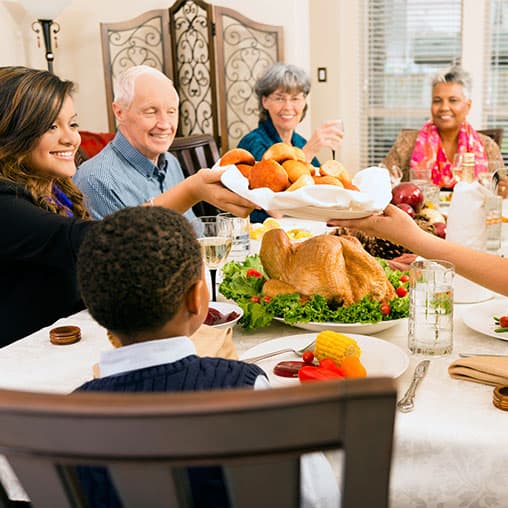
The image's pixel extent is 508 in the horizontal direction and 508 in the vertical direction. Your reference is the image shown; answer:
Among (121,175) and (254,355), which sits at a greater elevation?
(121,175)

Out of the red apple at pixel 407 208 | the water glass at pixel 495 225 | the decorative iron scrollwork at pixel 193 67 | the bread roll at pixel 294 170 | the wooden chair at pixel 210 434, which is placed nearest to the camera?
the wooden chair at pixel 210 434

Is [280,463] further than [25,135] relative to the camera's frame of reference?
No

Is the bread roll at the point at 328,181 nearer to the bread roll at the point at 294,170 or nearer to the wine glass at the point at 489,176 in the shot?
the bread roll at the point at 294,170

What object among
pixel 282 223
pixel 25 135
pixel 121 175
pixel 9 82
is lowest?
pixel 282 223

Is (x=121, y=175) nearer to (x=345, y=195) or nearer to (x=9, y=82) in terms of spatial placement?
(x=9, y=82)

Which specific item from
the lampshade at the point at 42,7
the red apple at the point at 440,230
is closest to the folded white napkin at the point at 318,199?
the red apple at the point at 440,230

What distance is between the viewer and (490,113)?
4.97 metres

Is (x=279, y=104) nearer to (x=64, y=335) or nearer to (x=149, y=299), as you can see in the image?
(x=64, y=335)

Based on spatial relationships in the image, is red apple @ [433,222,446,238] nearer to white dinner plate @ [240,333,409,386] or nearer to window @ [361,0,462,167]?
white dinner plate @ [240,333,409,386]

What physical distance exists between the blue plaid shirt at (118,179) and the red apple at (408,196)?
76 cm

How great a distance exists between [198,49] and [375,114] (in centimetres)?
144

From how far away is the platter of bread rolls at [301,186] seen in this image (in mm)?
1429

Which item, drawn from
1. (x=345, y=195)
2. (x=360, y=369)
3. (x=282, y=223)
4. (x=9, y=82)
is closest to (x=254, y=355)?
(x=360, y=369)

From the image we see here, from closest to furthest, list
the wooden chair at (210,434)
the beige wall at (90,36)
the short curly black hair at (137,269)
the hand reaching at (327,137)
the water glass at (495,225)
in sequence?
1. the wooden chair at (210,434)
2. the short curly black hair at (137,269)
3. the water glass at (495,225)
4. the hand reaching at (327,137)
5. the beige wall at (90,36)
